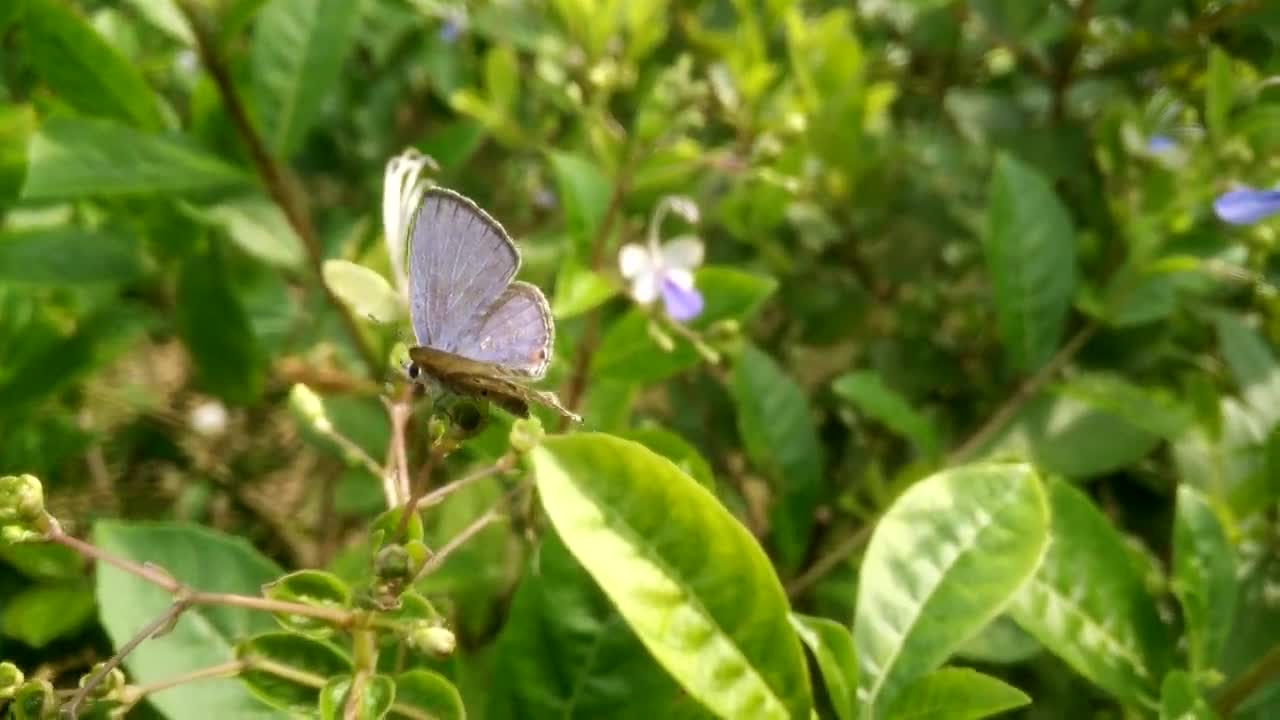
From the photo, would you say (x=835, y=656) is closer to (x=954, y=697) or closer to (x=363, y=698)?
(x=954, y=697)

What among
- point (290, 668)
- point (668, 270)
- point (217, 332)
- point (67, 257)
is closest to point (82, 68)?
point (67, 257)

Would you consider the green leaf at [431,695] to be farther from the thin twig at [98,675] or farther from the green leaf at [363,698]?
the thin twig at [98,675]

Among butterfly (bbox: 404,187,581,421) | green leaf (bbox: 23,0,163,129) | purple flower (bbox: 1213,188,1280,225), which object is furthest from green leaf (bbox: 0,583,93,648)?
purple flower (bbox: 1213,188,1280,225)

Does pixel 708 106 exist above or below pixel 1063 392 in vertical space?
above

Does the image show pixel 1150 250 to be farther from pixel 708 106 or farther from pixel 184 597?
pixel 184 597

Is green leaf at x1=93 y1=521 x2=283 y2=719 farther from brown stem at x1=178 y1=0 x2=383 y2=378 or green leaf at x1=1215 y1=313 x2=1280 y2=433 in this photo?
green leaf at x1=1215 y1=313 x2=1280 y2=433

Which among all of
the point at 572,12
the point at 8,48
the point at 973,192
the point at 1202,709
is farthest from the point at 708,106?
the point at 1202,709
